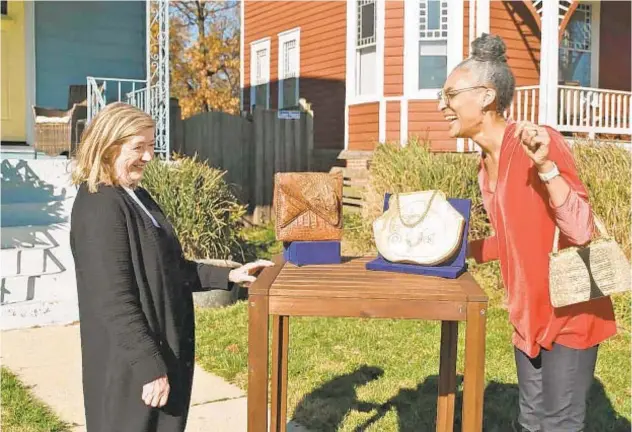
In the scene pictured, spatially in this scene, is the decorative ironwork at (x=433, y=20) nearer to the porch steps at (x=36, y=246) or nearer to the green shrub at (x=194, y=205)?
the green shrub at (x=194, y=205)

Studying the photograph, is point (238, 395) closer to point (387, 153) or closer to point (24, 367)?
point (24, 367)

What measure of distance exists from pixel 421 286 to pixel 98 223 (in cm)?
111

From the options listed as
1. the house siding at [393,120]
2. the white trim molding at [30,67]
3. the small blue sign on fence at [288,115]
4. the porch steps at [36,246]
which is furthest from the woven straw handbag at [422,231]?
the house siding at [393,120]

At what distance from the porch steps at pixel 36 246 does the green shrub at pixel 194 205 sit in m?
0.98

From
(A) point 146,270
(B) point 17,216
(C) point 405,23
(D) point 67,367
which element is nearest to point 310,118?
(C) point 405,23

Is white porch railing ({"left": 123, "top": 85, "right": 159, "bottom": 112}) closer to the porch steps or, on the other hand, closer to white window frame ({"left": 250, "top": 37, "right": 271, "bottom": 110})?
the porch steps

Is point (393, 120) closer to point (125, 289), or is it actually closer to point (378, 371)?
point (378, 371)

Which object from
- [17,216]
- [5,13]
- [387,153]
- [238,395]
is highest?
[5,13]

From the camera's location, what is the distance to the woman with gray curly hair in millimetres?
2381

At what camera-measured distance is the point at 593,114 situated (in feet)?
39.5

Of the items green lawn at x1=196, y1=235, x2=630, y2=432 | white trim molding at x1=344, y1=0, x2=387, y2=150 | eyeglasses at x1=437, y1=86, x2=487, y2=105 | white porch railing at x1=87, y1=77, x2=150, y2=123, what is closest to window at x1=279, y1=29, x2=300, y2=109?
white trim molding at x1=344, y1=0, x2=387, y2=150

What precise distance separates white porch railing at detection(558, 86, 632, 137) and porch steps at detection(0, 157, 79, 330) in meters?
7.84

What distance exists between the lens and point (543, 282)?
2.41 metres

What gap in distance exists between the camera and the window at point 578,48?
14.0 meters
